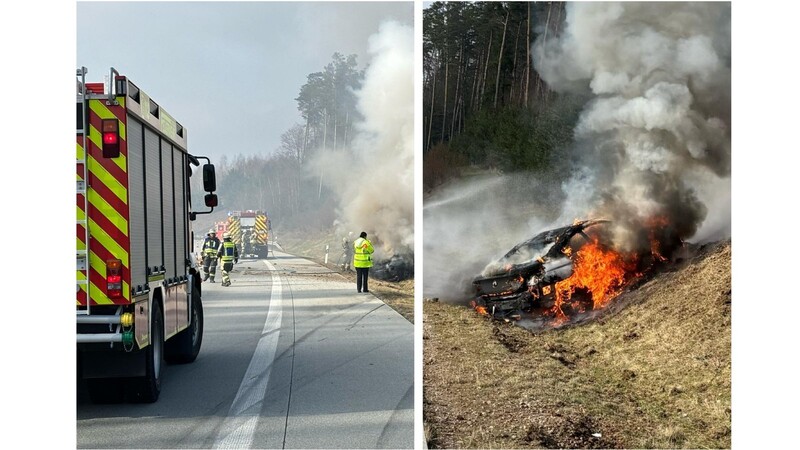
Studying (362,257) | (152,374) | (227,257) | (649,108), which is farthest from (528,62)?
(227,257)

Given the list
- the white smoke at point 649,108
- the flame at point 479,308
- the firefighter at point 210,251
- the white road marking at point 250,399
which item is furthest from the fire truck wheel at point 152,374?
the firefighter at point 210,251

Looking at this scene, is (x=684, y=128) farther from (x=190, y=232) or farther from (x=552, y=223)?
(x=190, y=232)

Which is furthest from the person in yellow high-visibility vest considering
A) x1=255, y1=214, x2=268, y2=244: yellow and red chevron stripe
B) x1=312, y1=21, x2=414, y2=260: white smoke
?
x1=255, y1=214, x2=268, y2=244: yellow and red chevron stripe

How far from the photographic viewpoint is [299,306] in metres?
19.8

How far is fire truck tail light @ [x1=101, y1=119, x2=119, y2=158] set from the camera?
6949 millimetres

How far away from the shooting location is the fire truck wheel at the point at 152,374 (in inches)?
302

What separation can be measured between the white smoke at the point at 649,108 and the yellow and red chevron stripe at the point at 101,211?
10.9ft

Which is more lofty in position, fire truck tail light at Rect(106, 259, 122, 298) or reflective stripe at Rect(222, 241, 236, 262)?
fire truck tail light at Rect(106, 259, 122, 298)

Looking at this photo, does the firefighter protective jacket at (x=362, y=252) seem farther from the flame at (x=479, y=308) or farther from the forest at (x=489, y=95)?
the forest at (x=489, y=95)

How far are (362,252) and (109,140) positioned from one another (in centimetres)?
1292

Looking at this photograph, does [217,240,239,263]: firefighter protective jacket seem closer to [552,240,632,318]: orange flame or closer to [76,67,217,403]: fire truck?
[76,67,217,403]: fire truck

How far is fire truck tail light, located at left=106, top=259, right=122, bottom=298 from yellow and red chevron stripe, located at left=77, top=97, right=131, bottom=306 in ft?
0.08

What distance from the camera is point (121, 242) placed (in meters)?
6.96
